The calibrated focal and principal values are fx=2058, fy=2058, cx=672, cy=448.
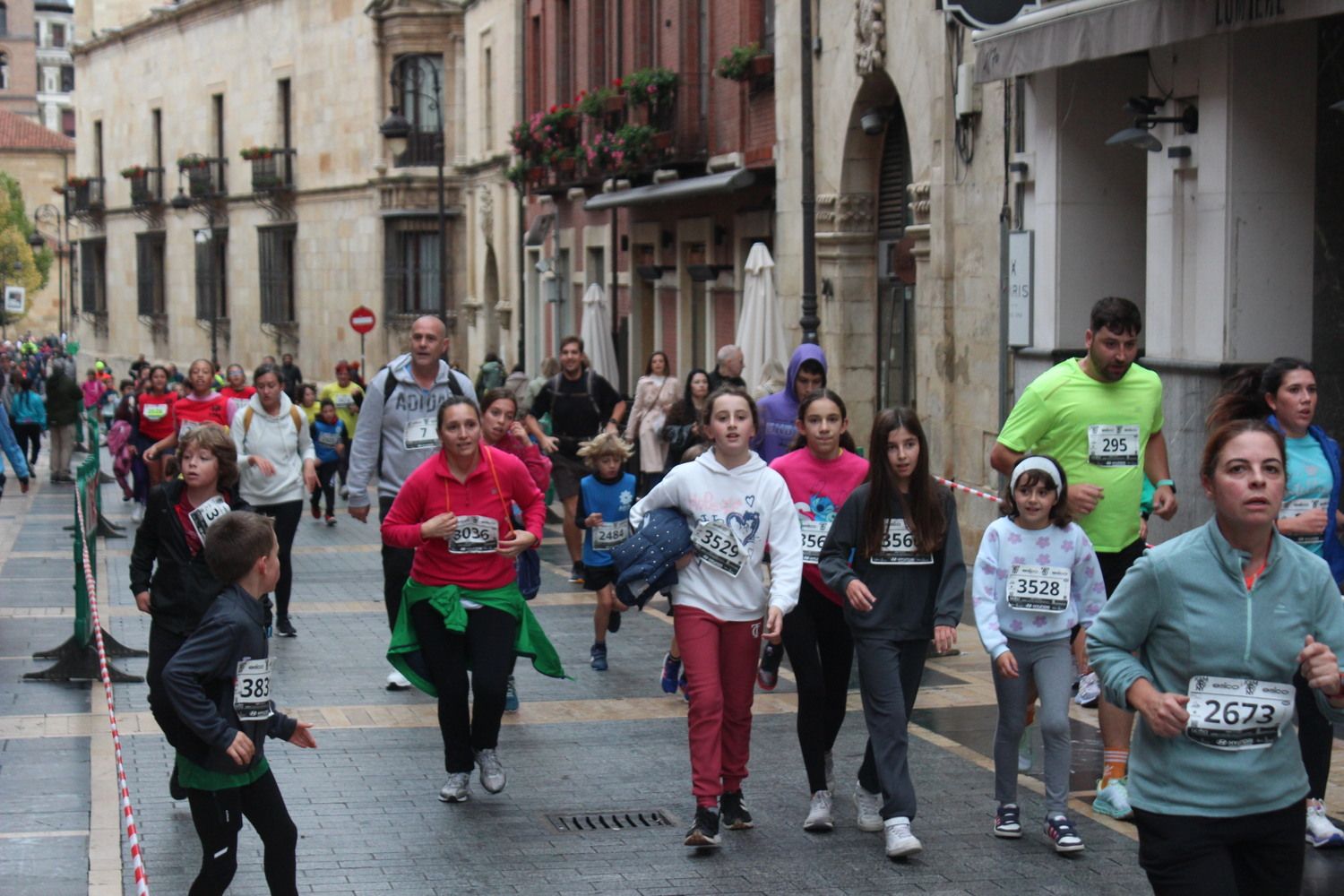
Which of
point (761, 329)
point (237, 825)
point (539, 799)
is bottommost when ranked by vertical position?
point (539, 799)

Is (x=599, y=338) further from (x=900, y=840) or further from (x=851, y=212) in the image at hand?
(x=900, y=840)

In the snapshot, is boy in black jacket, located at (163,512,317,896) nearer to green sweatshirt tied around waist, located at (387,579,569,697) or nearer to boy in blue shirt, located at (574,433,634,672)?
green sweatshirt tied around waist, located at (387,579,569,697)

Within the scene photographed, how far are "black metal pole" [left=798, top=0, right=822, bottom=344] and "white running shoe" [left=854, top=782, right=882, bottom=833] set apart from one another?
452 inches

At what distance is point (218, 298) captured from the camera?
5972 cm

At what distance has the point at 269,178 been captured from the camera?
5353 centimetres

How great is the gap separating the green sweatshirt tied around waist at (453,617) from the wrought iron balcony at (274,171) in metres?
45.5

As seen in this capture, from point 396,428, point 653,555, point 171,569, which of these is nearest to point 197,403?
point 396,428

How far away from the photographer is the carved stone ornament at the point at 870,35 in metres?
19.2

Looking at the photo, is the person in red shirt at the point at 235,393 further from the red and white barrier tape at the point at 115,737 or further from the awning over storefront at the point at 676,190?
the awning over storefront at the point at 676,190

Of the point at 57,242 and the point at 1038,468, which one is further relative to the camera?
the point at 57,242

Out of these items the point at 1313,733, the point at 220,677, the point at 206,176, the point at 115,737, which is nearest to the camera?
the point at 220,677

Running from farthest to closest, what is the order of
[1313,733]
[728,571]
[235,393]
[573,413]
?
[573,413], [235,393], [728,571], [1313,733]

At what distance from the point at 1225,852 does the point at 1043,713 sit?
9.69 feet

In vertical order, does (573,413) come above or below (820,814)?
above
